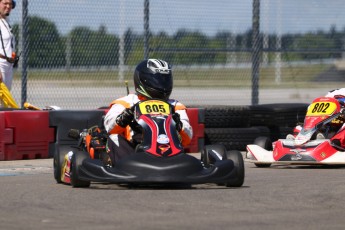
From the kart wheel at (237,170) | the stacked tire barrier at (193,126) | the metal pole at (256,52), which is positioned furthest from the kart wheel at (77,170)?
the metal pole at (256,52)

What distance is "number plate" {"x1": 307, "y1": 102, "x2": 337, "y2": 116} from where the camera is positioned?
1139 cm

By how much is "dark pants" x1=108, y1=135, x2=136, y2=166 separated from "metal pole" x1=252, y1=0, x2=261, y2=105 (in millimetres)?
6843

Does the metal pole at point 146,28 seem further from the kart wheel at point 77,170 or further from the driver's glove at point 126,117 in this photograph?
the kart wheel at point 77,170

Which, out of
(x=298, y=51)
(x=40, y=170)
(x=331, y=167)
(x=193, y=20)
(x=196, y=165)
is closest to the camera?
(x=196, y=165)

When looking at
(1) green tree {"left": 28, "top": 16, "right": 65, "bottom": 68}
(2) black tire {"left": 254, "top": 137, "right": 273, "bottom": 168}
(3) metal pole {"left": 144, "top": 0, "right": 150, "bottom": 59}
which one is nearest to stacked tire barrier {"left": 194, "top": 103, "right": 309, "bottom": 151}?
(3) metal pole {"left": 144, "top": 0, "right": 150, "bottom": 59}

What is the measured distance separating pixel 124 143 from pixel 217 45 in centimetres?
701

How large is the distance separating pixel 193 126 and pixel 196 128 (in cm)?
5

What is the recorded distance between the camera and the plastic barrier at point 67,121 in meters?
12.0

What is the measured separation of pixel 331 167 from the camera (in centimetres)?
1143

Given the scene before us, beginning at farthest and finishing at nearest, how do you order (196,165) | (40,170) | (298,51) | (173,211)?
(298,51), (40,170), (196,165), (173,211)

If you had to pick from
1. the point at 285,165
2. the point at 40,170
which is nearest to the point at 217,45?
the point at 285,165

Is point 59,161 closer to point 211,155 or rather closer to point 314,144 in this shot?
point 211,155

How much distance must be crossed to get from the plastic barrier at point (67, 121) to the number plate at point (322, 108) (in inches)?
92.9

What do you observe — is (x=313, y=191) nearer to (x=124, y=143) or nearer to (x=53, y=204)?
(x=124, y=143)
